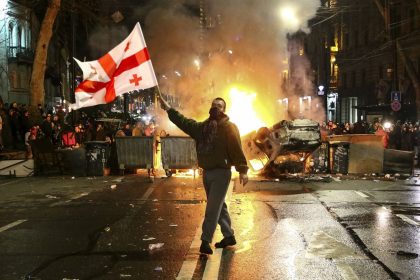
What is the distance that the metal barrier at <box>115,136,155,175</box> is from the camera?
14.4 meters

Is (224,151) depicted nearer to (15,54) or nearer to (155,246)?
(155,246)

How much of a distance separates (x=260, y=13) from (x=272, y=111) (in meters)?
4.03

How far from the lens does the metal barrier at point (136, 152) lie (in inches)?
567

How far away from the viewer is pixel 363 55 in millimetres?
47031

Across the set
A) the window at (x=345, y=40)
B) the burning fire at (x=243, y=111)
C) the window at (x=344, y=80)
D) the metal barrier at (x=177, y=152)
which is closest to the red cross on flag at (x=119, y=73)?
the metal barrier at (x=177, y=152)

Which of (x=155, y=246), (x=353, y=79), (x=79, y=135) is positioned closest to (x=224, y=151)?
(x=155, y=246)

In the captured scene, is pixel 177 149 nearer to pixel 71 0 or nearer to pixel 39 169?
pixel 39 169

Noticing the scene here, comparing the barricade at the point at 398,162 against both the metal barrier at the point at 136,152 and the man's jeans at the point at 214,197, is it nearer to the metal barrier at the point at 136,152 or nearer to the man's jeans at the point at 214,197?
the metal barrier at the point at 136,152

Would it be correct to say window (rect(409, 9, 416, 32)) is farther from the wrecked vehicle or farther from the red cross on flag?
the red cross on flag

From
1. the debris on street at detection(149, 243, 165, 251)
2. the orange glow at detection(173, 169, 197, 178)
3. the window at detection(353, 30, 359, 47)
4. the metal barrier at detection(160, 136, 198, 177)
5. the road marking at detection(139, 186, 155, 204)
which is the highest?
the window at detection(353, 30, 359, 47)

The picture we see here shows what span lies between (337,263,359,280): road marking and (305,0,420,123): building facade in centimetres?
2697

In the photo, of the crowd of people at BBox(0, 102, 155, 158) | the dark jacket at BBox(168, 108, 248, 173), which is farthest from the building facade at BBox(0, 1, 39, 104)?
the dark jacket at BBox(168, 108, 248, 173)

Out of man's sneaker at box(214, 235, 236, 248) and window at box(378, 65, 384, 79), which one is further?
window at box(378, 65, 384, 79)

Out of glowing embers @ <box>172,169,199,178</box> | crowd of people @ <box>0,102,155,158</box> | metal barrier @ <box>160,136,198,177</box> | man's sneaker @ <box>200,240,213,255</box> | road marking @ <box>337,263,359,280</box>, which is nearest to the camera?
road marking @ <box>337,263,359,280</box>
